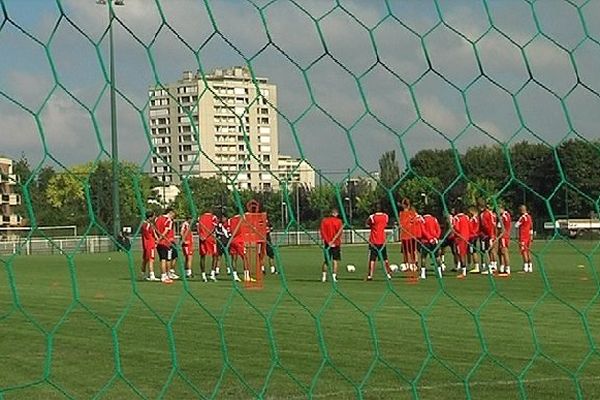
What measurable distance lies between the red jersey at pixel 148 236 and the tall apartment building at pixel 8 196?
0.52 metres

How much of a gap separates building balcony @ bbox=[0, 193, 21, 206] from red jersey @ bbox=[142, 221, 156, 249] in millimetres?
555

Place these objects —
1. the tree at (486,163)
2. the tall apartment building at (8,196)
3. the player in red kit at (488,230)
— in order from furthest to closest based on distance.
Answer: the player in red kit at (488,230) < the tree at (486,163) < the tall apartment building at (8,196)

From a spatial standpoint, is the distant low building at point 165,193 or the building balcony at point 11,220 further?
the building balcony at point 11,220

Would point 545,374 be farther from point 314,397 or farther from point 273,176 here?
point 273,176

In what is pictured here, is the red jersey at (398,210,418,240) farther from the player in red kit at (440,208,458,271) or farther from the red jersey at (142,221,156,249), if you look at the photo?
the red jersey at (142,221,156,249)

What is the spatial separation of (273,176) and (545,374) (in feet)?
12.9

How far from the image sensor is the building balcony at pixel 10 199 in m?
4.14

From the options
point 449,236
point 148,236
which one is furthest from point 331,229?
point 449,236

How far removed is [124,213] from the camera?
4.47m

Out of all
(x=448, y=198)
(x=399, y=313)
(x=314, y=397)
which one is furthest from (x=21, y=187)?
(x=399, y=313)

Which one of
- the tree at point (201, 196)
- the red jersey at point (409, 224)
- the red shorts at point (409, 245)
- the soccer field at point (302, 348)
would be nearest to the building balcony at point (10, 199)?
the soccer field at point (302, 348)

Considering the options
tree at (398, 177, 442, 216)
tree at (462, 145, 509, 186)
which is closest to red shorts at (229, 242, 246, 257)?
tree at (398, 177, 442, 216)

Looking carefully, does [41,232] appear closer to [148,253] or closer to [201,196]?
[201,196]

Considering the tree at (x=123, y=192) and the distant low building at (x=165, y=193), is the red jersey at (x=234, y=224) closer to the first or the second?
the distant low building at (x=165, y=193)
